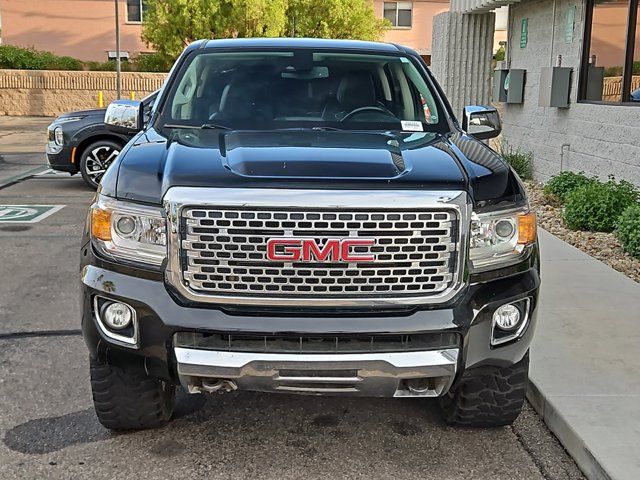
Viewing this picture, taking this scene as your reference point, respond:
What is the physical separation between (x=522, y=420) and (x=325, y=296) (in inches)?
59.5

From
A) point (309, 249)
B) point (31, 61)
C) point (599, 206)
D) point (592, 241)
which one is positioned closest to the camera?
point (309, 249)

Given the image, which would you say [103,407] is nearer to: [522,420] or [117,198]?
[117,198]

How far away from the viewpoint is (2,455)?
3.61 meters

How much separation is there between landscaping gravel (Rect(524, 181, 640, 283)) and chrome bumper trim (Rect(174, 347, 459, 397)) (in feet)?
13.2

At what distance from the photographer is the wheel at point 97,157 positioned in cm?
1080

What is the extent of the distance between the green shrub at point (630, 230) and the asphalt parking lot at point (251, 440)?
3.42 metres

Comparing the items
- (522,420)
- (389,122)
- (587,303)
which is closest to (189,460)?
(522,420)

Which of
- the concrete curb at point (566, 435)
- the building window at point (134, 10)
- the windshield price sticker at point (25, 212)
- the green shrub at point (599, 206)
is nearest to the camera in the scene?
the concrete curb at point (566, 435)

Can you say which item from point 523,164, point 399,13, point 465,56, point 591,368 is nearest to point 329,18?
point 399,13

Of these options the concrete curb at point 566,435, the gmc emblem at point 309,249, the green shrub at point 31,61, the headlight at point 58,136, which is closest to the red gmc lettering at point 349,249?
the gmc emblem at point 309,249

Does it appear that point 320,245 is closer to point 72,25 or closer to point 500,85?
point 500,85

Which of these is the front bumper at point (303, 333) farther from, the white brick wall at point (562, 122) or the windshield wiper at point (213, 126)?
the white brick wall at point (562, 122)

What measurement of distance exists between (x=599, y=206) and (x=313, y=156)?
5.70 metres

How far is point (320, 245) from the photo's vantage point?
313 cm
